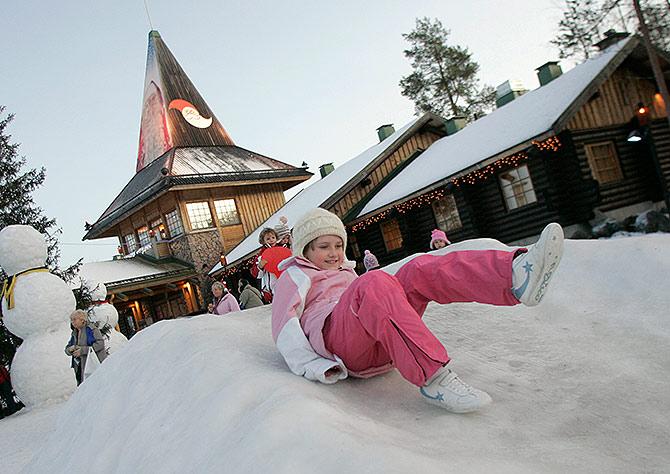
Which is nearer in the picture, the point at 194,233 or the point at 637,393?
the point at 637,393

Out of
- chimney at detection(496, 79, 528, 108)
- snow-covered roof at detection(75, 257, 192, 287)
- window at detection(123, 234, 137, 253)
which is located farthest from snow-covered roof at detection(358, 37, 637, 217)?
window at detection(123, 234, 137, 253)

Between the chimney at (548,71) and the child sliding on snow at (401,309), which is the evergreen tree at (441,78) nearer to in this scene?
the chimney at (548,71)

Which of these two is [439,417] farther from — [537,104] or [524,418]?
[537,104]

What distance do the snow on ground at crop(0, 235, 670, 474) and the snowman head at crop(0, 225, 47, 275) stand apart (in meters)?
6.04

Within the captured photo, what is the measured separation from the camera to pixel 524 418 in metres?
2.15

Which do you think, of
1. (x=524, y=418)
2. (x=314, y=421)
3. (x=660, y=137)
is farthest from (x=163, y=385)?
(x=660, y=137)

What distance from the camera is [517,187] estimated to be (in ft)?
43.8

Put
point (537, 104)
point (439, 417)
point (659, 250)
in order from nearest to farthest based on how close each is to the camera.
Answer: point (439, 417)
point (659, 250)
point (537, 104)

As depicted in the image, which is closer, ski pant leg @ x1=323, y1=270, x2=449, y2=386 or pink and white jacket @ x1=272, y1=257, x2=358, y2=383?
ski pant leg @ x1=323, y1=270, x2=449, y2=386

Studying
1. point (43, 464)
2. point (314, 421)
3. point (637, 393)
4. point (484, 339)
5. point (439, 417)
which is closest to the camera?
point (314, 421)

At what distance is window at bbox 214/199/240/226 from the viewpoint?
21.9 m

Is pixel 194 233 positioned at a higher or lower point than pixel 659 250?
higher

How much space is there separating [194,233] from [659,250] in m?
18.9

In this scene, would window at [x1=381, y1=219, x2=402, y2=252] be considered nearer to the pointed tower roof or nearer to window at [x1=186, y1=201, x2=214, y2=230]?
the pointed tower roof
